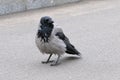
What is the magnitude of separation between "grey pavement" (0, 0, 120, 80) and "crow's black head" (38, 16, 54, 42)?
47 centimetres

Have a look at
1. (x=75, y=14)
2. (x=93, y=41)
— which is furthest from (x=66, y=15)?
(x=93, y=41)

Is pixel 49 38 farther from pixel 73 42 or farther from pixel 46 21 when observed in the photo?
pixel 73 42

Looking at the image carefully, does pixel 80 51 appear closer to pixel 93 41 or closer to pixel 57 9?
pixel 93 41

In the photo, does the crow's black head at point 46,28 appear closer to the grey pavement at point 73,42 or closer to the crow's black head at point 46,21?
the crow's black head at point 46,21

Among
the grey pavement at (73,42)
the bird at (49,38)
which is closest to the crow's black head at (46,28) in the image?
the bird at (49,38)

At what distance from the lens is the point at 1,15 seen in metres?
11.1

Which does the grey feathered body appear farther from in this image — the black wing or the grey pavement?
the grey pavement

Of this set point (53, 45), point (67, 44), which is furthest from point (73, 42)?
point (53, 45)

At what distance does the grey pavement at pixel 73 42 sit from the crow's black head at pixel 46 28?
18.4 inches

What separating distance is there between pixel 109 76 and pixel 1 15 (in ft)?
18.6

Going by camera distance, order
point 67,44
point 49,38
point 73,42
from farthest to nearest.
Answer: point 73,42 → point 67,44 → point 49,38

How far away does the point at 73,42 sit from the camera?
26.5 ft

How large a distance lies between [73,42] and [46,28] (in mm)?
1810

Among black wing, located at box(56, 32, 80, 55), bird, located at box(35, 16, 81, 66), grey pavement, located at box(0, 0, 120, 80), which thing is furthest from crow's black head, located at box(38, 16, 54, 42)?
grey pavement, located at box(0, 0, 120, 80)
